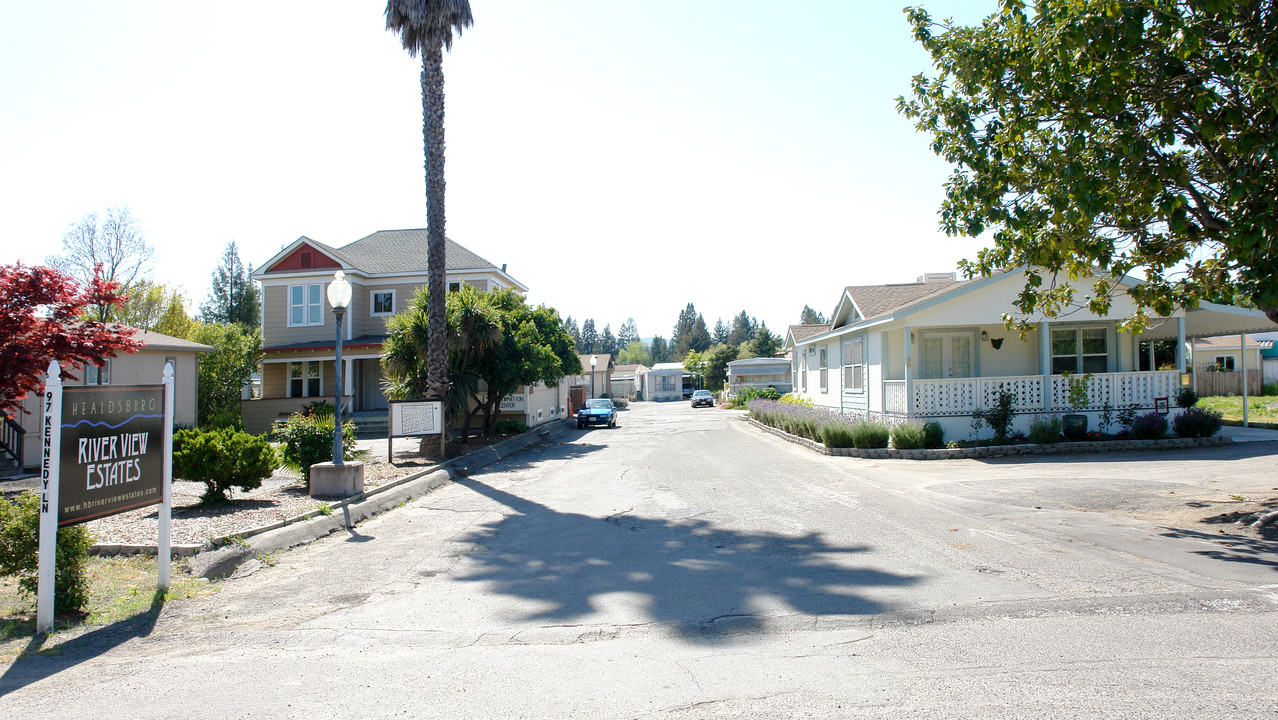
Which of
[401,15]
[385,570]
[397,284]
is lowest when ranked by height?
[385,570]

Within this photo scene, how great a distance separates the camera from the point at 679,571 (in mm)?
7039

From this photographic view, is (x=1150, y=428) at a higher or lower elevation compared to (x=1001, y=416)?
lower

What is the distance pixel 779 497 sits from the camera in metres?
11.6

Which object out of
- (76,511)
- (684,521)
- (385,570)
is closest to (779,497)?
(684,521)

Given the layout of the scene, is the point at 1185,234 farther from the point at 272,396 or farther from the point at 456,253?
the point at 272,396

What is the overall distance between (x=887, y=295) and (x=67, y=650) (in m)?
23.1

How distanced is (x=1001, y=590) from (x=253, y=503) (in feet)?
32.9

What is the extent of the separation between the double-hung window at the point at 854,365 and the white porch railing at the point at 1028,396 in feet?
14.9

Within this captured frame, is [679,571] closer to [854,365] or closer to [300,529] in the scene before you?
[300,529]

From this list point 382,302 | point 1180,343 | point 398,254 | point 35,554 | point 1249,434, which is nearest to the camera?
point 35,554

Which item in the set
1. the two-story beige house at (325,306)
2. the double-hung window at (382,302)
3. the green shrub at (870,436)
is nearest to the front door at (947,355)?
the green shrub at (870,436)

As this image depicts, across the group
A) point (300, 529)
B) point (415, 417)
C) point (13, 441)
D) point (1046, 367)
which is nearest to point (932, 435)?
point (1046, 367)

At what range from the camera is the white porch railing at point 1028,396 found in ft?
58.9

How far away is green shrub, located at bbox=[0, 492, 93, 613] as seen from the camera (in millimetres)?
5883
